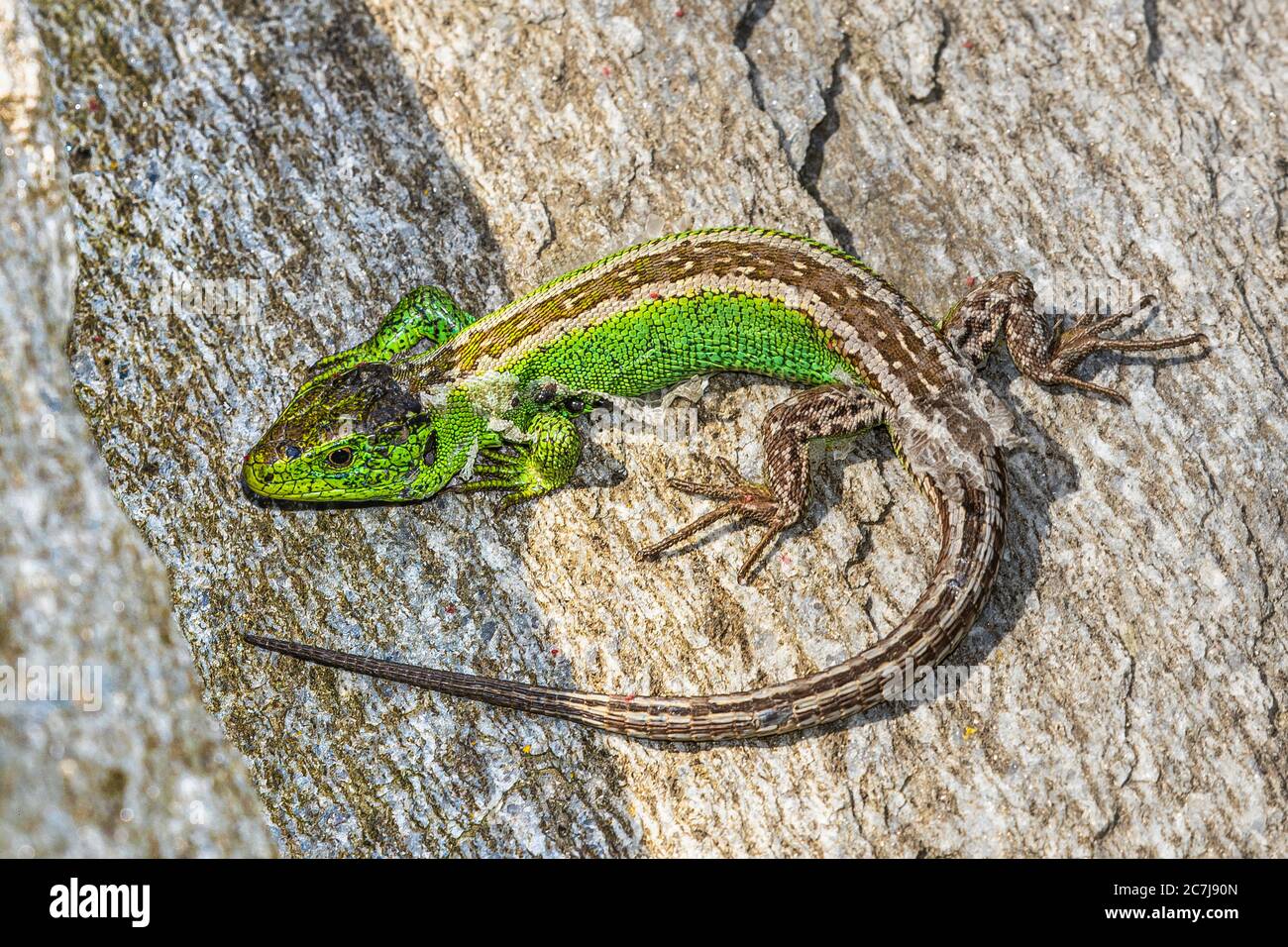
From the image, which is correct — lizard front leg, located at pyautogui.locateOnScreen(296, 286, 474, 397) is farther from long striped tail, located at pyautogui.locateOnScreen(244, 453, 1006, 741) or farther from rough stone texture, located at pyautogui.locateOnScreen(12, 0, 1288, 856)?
long striped tail, located at pyautogui.locateOnScreen(244, 453, 1006, 741)

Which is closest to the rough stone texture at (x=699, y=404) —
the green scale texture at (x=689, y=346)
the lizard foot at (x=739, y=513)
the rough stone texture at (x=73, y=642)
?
the lizard foot at (x=739, y=513)

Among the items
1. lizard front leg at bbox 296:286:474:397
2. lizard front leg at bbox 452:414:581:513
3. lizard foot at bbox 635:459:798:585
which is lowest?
lizard foot at bbox 635:459:798:585

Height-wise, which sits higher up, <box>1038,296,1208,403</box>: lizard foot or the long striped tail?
<box>1038,296,1208,403</box>: lizard foot

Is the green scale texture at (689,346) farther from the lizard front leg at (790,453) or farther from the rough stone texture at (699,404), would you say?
the rough stone texture at (699,404)

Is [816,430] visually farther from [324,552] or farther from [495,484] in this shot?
[324,552]

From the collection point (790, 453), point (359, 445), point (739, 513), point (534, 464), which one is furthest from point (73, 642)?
point (790, 453)

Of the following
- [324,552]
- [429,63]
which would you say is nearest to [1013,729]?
[324,552]

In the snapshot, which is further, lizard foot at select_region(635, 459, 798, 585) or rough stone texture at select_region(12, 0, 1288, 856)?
→ lizard foot at select_region(635, 459, 798, 585)

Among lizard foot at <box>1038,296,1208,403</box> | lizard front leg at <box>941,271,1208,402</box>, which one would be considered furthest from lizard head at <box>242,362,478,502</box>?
lizard foot at <box>1038,296,1208,403</box>
